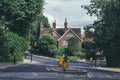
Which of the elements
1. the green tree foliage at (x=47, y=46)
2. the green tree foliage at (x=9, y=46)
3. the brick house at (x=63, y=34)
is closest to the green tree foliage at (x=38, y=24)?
the brick house at (x=63, y=34)

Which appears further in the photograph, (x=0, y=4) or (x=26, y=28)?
(x=26, y=28)

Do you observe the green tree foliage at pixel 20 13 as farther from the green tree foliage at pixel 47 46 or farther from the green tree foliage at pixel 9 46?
the green tree foliage at pixel 47 46

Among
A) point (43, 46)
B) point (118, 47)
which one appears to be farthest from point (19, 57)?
point (43, 46)

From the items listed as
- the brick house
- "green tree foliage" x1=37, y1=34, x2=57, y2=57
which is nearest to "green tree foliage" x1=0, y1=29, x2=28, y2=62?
"green tree foliage" x1=37, y1=34, x2=57, y2=57

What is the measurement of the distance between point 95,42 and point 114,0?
16334mm

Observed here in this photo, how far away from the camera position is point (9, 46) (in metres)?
62.7

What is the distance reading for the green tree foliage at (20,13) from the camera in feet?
210

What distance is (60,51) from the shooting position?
395ft

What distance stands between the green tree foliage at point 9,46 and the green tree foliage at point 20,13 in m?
2.98


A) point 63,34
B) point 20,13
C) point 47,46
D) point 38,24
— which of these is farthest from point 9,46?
point 63,34

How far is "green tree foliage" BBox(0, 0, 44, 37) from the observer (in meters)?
63.9

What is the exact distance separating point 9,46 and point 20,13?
17.3ft

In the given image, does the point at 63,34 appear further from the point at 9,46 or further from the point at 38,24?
the point at 9,46

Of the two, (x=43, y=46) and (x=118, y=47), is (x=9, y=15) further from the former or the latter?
(x=43, y=46)
